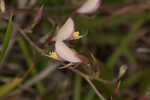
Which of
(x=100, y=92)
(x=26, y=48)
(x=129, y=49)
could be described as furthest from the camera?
(x=129, y=49)

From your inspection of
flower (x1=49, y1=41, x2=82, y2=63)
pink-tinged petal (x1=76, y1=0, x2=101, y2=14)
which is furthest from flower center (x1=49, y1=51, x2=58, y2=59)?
pink-tinged petal (x1=76, y1=0, x2=101, y2=14)

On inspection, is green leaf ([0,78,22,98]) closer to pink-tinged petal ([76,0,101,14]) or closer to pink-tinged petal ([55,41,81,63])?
pink-tinged petal ([55,41,81,63])

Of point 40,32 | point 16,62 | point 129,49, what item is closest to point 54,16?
point 40,32

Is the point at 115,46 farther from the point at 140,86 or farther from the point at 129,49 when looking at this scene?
the point at 140,86

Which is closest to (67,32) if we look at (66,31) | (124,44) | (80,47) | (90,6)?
(66,31)

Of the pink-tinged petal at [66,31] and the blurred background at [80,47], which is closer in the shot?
the pink-tinged petal at [66,31]

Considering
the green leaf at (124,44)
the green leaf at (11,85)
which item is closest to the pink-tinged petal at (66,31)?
the green leaf at (11,85)

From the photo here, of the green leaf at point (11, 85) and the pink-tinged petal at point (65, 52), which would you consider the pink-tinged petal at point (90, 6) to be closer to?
the pink-tinged petal at point (65, 52)
